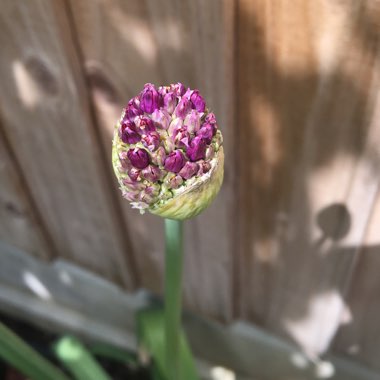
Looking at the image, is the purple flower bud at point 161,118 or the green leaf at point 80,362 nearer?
the purple flower bud at point 161,118

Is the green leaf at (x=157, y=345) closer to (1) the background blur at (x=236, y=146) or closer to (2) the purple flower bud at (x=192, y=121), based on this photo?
(1) the background blur at (x=236, y=146)

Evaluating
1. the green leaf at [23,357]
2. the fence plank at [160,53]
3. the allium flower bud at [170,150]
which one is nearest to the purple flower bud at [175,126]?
the allium flower bud at [170,150]

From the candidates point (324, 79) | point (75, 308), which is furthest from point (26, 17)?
point (75, 308)

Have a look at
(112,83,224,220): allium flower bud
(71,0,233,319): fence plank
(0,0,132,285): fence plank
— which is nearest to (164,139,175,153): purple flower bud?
(112,83,224,220): allium flower bud

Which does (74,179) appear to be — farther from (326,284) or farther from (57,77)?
(326,284)

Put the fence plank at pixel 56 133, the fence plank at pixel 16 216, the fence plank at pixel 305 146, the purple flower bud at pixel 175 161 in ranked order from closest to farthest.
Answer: the purple flower bud at pixel 175 161 → the fence plank at pixel 305 146 → the fence plank at pixel 56 133 → the fence plank at pixel 16 216

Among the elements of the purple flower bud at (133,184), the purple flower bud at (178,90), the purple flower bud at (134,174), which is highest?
the purple flower bud at (178,90)
